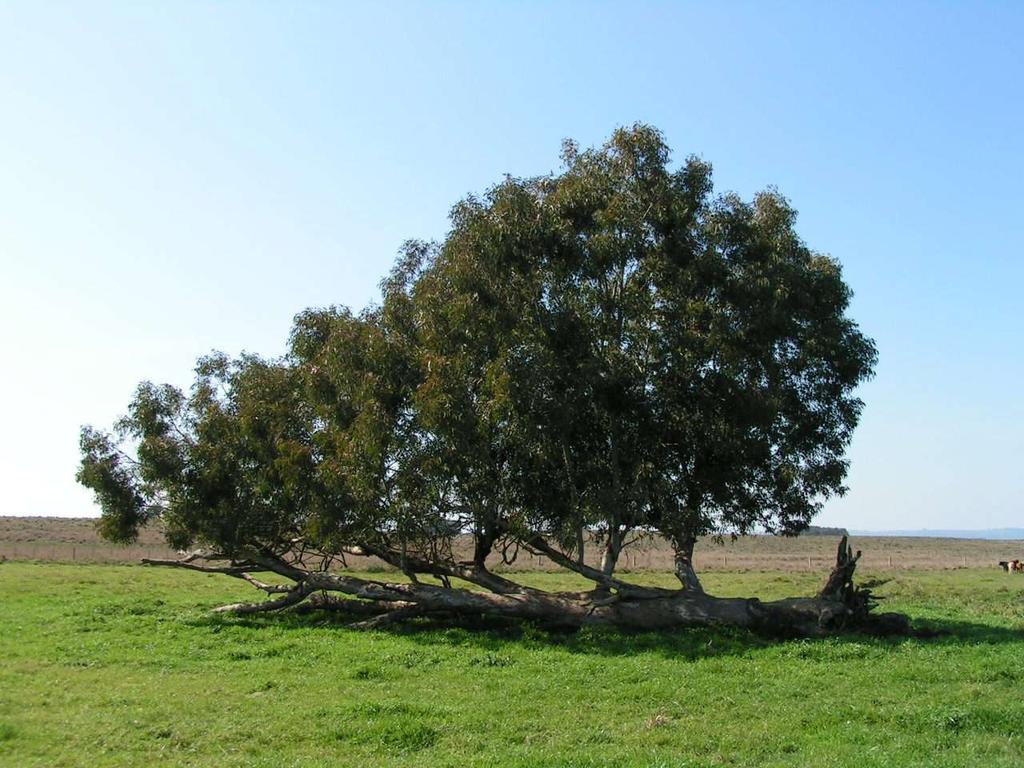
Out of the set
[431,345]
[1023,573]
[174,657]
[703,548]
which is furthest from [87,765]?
[703,548]

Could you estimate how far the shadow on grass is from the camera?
20172mm

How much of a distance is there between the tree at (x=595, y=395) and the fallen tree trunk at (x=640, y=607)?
2.4 inches

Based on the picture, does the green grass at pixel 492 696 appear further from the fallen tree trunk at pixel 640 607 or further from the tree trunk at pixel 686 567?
the tree trunk at pixel 686 567

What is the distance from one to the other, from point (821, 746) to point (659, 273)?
14090 millimetres

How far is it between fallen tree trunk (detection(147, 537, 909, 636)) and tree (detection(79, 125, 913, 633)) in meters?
0.06

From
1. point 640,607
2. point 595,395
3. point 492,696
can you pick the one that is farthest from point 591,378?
point 492,696

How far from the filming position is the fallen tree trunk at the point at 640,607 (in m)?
22.9

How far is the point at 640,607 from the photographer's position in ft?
78.6

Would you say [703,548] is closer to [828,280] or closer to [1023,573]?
[1023,573]

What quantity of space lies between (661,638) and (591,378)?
22.8 feet

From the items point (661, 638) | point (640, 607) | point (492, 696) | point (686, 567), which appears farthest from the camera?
point (686, 567)

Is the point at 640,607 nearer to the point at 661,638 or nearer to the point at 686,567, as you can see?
the point at 661,638

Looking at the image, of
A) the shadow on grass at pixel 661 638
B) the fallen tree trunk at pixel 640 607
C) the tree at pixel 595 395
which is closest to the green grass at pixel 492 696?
the shadow on grass at pixel 661 638

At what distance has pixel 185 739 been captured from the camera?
1243 cm
